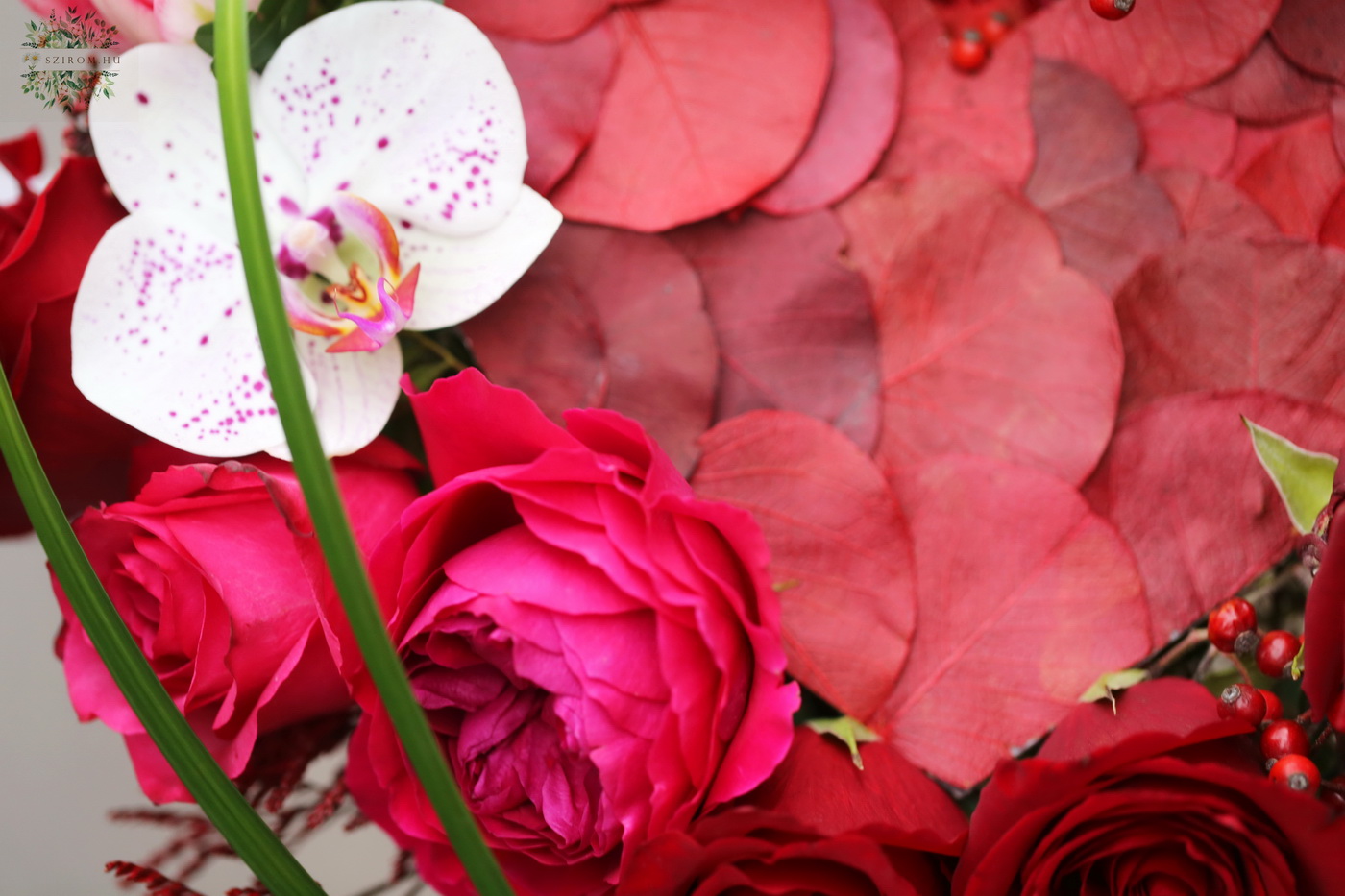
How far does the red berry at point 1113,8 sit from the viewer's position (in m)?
0.32

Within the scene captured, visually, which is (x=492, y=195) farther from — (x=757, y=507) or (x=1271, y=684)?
(x=1271, y=684)

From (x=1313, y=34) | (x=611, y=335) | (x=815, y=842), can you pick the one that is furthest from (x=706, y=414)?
(x=1313, y=34)

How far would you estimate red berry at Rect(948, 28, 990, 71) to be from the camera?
1.14ft

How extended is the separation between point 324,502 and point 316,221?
14 centimetres

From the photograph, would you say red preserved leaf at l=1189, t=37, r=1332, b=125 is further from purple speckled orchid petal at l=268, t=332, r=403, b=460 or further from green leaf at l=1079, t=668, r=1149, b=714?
purple speckled orchid petal at l=268, t=332, r=403, b=460

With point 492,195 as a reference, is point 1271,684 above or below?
below

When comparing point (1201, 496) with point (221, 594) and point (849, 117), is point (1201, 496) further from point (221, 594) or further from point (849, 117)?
point (221, 594)

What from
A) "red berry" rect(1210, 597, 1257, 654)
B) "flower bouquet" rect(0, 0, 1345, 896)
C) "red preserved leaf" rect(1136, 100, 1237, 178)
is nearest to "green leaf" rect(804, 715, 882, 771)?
"flower bouquet" rect(0, 0, 1345, 896)

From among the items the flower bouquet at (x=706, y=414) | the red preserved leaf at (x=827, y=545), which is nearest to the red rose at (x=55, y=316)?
the flower bouquet at (x=706, y=414)

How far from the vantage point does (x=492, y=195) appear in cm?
32

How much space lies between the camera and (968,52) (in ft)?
1.14

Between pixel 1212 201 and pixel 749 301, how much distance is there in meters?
0.16

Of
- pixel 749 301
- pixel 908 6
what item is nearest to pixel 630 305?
pixel 749 301

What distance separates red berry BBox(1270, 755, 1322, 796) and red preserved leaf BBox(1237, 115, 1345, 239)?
0.17m
